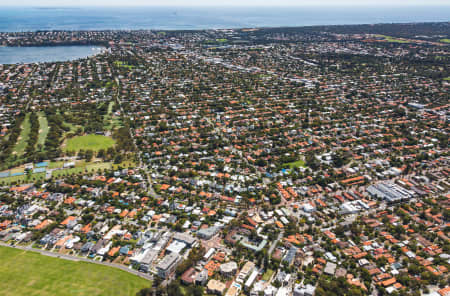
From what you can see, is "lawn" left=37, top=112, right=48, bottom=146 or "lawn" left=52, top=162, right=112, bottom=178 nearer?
"lawn" left=52, top=162, right=112, bottom=178

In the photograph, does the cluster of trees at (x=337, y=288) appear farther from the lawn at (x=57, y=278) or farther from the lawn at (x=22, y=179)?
the lawn at (x=22, y=179)

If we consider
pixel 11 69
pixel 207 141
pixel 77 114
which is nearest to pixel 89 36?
pixel 11 69

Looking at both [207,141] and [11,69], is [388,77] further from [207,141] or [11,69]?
[11,69]

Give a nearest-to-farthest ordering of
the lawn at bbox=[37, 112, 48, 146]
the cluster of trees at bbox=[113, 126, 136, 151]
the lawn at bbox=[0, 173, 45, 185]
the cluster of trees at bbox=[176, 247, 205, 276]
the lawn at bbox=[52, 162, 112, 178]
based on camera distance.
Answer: the cluster of trees at bbox=[176, 247, 205, 276] → the lawn at bbox=[0, 173, 45, 185] → the lawn at bbox=[52, 162, 112, 178] → the cluster of trees at bbox=[113, 126, 136, 151] → the lawn at bbox=[37, 112, 48, 146]

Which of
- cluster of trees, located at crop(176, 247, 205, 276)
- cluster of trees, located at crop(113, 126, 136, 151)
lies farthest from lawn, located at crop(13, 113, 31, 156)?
cluster of trees, located at crop(176, 247, 205, 276)

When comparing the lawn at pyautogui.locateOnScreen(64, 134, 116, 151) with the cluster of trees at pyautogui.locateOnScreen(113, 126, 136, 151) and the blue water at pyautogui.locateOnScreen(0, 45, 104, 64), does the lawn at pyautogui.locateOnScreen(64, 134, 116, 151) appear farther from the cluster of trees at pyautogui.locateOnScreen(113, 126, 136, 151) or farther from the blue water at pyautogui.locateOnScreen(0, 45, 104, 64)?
the blue water at pyautogui.locateOnScreen(0, 45, 104, 64)
